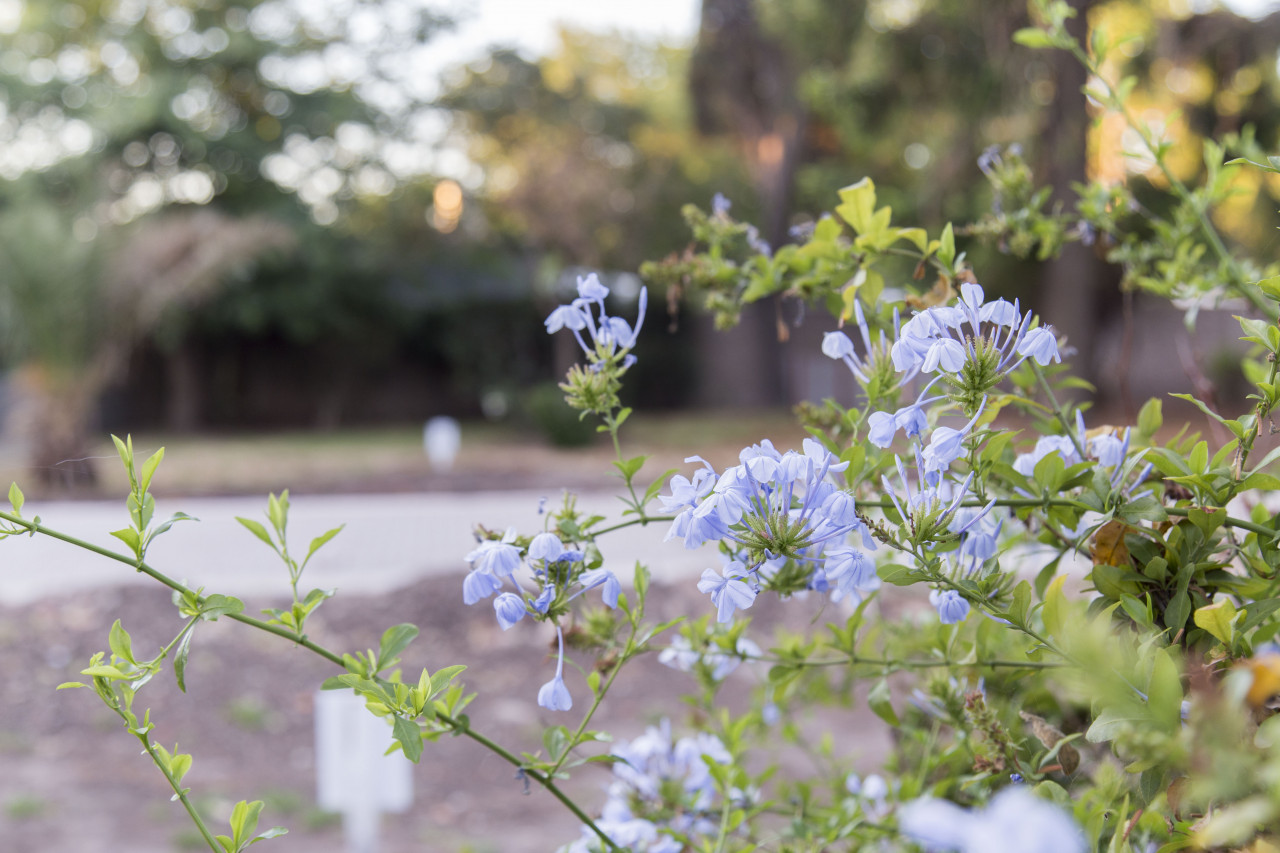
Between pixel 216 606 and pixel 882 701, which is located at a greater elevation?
pixel 216 606

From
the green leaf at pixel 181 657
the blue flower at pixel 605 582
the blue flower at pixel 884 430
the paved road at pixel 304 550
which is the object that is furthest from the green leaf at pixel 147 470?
the paved road at pixel 304 550

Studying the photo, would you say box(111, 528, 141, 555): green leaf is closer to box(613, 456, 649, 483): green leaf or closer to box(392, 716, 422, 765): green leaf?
box(392, 716, 422, 765): green leaf

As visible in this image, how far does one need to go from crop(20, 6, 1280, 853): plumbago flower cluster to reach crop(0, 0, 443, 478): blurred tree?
1154 centimetres

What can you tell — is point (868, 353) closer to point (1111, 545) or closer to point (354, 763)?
point (1111, 545)

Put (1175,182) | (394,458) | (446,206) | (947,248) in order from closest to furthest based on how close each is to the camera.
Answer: (947,248) → (1175,182) → (394,458) → (446,206)

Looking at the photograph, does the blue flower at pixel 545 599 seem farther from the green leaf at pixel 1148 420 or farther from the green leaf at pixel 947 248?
the green leaf at pixel 1148 420

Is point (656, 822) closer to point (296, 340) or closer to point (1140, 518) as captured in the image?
point (1140, 518)

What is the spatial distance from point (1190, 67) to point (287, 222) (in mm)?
11570

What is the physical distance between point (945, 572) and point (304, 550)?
5132 mm

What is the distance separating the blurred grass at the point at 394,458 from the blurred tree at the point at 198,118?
206 cm

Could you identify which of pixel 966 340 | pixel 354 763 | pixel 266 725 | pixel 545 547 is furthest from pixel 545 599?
pixel 266 725

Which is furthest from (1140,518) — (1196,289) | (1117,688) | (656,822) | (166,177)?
(166,177)

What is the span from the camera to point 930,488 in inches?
26.4

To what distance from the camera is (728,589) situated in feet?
2.25
